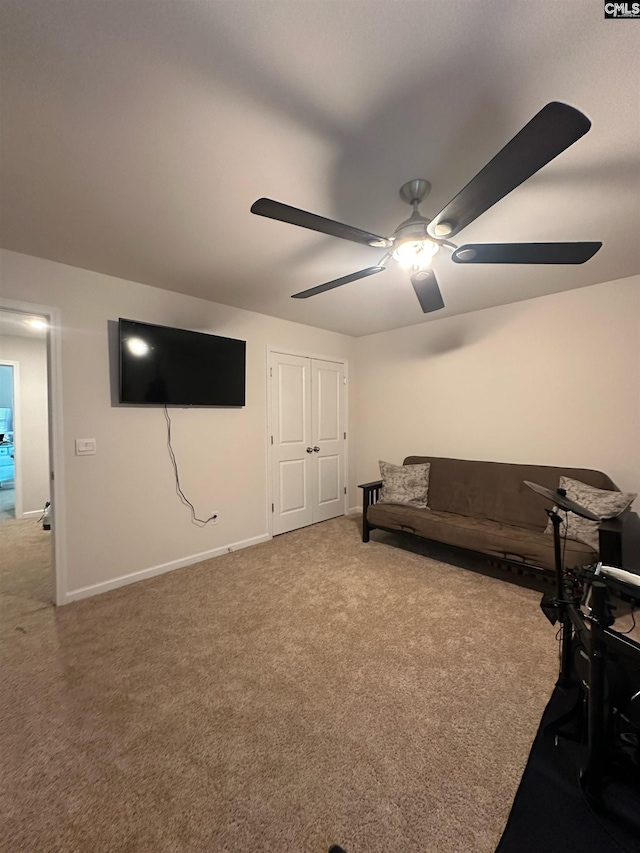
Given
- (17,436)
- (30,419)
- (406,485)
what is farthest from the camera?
(30,419)

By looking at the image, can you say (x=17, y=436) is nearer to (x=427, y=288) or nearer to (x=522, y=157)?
(x=427, y=288)

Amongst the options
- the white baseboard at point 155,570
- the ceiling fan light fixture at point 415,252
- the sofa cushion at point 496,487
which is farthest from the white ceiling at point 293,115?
the white baseboard at point 155,570

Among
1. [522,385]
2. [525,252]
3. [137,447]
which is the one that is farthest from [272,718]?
[522,385]

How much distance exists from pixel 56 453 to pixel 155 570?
50.5 inches

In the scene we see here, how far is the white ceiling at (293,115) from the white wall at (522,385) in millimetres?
923

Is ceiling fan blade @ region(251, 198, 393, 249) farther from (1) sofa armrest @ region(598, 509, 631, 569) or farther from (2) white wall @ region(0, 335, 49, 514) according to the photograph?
(2) white wall @ region(0, 335, 49, 514)

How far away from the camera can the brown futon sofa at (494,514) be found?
2389 mm

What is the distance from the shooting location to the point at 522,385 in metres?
3.35

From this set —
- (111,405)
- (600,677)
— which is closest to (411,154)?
(600,677)

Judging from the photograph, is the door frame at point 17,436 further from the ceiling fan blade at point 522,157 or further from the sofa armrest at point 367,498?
the ceiling fan blade at point 522,157

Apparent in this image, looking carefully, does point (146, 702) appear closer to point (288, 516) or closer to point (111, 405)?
point (111, 405)

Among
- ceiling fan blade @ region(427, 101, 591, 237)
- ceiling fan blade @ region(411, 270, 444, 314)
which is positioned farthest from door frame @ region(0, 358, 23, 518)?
ceiling fan blade @ region(427, 101, 591, 237)

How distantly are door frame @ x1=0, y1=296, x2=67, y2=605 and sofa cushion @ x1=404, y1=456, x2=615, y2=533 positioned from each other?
11.0 ft

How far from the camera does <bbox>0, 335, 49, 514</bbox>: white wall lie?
460cm
